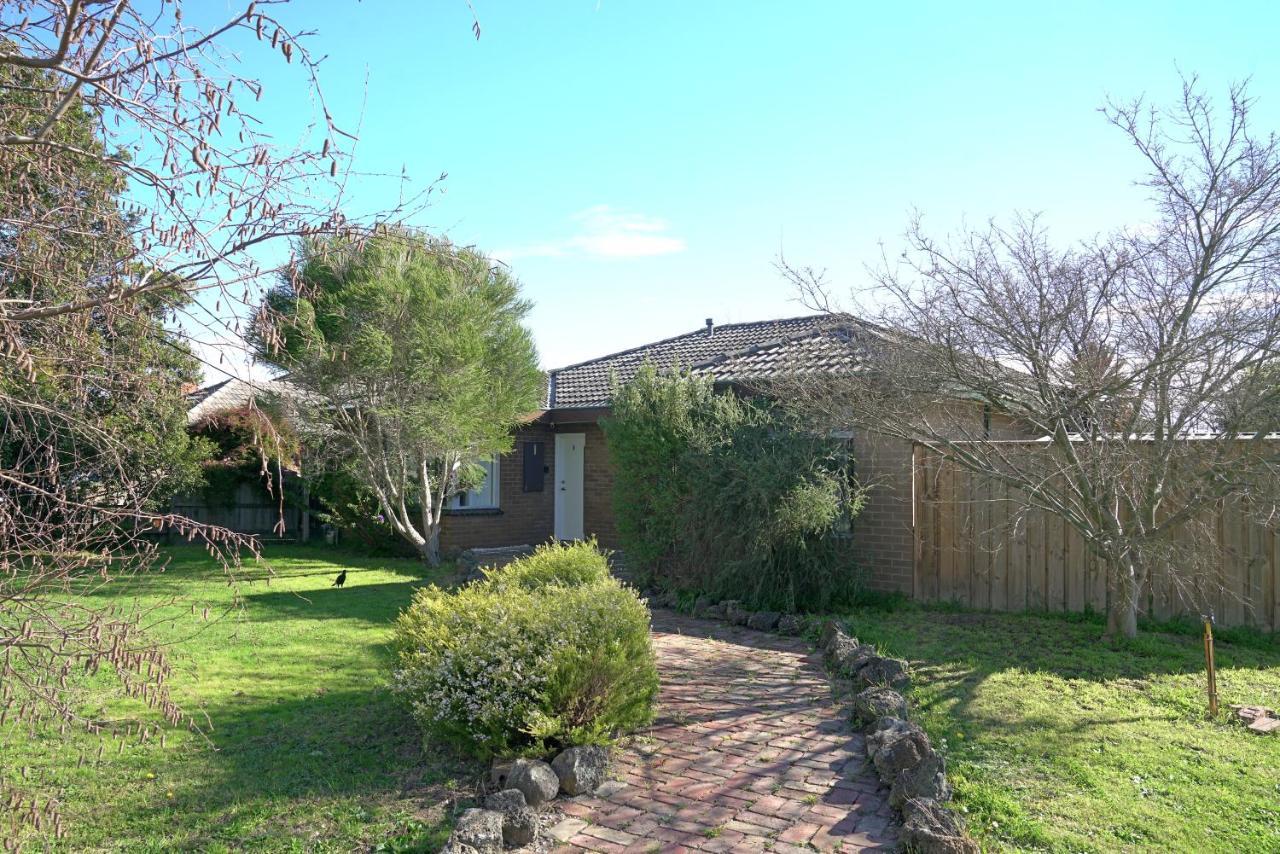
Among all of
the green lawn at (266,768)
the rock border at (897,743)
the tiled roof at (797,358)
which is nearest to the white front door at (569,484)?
the tiled roof at (797,358)

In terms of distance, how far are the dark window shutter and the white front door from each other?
13.6 inches

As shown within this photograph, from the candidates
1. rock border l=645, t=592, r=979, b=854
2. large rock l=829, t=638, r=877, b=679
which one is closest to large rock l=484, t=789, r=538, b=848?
rock border l=645, t=592, r=979, b=854

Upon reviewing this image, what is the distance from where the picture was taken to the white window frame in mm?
17500

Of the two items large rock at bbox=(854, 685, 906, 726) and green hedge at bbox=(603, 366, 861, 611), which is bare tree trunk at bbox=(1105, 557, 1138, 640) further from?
large rock at bbox=(854, 685, 906, 726)

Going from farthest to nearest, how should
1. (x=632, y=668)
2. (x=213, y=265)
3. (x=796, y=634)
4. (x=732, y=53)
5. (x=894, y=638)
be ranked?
(x=796, y=634) → (x=894, y=638) → (x=732, y=53) → (x=632, y=668) → (x=213, y=265)

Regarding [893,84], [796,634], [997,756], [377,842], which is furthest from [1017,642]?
[377,842]

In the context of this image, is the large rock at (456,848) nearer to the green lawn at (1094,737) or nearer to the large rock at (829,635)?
the green lawn at (1094,737)

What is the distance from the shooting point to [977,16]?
8.22 m

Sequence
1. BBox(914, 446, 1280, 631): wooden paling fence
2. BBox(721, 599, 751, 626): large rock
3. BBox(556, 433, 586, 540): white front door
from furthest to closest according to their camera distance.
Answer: BBox(556, 433, 586, 540): white front door < BBox(721, 599, 751, 626): large rock < BBox(914, 446, 1280, 631): wooden paling fence

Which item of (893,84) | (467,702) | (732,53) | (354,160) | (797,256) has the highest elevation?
(893,84)

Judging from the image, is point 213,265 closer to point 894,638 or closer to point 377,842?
point 377,842

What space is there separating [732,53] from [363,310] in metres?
8.02

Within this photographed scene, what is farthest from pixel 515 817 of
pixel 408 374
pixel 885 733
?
pixel 408 374

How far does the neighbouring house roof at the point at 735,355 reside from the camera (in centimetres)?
1048
